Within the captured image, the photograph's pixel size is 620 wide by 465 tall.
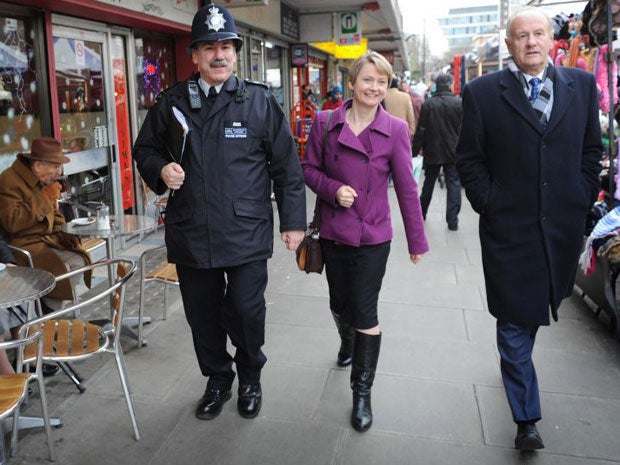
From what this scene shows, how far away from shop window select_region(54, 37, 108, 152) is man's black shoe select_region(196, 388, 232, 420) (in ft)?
11.8

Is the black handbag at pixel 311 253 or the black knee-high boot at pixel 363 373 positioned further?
the black handbag at pixel 311 253

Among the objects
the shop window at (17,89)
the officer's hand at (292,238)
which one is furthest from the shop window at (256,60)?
the officer's hand at (292,238)

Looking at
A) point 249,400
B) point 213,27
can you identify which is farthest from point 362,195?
point 249,400

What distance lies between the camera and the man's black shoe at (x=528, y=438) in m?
2.81

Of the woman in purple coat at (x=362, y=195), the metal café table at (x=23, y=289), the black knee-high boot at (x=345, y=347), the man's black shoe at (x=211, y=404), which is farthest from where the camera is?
the black knee-high boot at (x=345, y=347)

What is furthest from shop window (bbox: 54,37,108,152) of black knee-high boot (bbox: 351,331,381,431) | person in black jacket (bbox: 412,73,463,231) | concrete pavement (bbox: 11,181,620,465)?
black knee-high boot (bbox: 351,331,381,431)

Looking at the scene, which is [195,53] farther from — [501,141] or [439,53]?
[439,53]

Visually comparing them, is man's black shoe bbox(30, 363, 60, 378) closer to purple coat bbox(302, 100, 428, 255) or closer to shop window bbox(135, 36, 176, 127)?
purple coat bbox(302, 100, 428, 255)

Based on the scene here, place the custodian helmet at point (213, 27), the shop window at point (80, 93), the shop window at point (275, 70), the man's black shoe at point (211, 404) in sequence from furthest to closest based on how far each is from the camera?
the shop window at point (275, 70) < the shop window at point (80, 93) < the man's black shoe at point (211, 404) < the custodian helmet at point (213, 27)

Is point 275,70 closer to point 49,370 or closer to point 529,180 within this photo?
point 49,370

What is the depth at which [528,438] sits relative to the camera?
9.26 ft

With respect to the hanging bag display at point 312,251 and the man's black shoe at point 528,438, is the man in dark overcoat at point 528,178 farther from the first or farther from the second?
the hanging bag display at point 312,251

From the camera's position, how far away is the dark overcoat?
2.76 m

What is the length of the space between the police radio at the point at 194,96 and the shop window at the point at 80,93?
11.1ft
